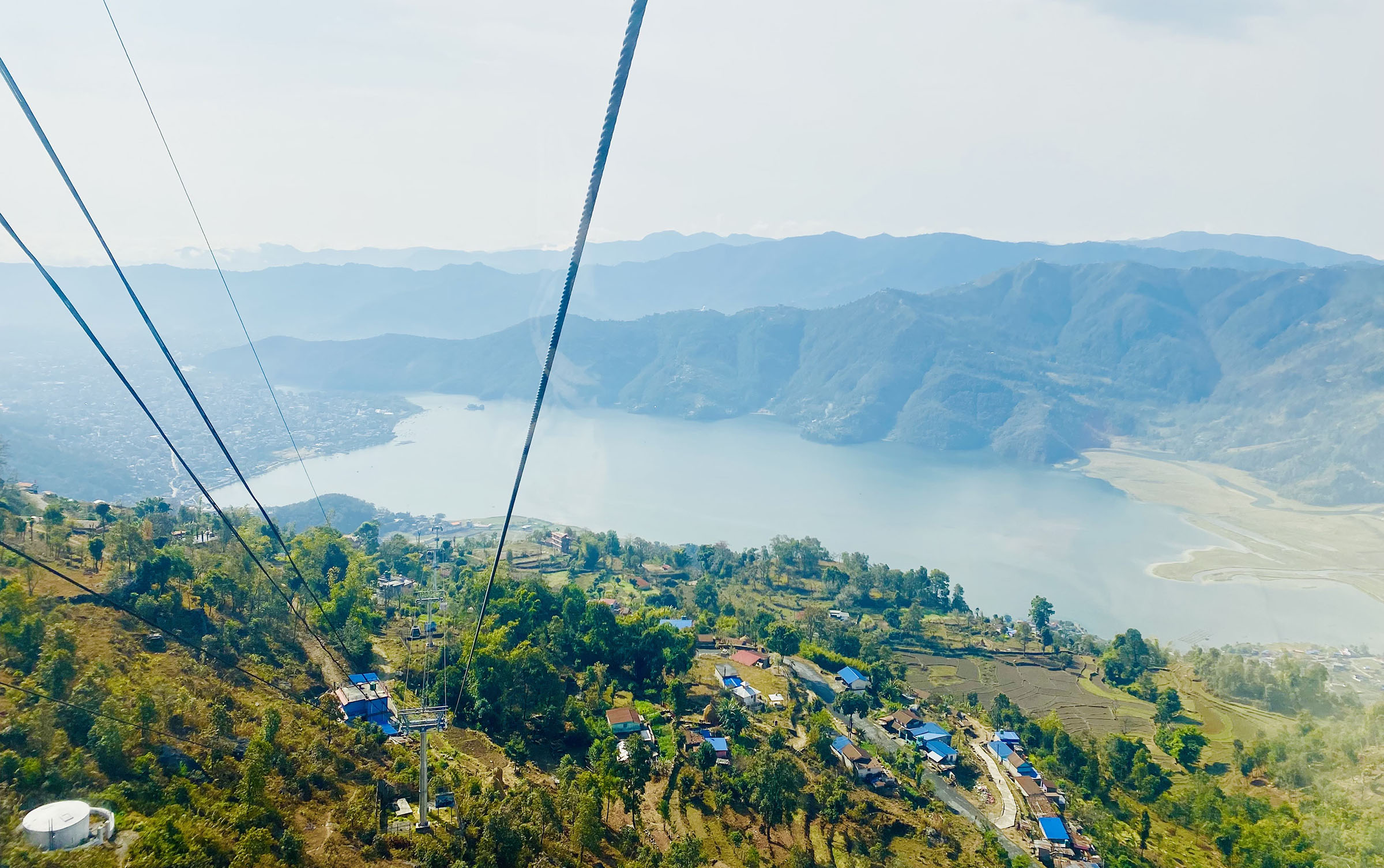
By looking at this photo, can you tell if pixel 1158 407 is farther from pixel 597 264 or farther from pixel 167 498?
pixel 597 264

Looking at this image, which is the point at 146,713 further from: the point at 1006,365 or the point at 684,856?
the point at 1006,365

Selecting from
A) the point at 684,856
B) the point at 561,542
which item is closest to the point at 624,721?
the point at 684,856

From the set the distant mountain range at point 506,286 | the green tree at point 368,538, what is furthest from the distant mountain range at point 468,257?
the green tree at point 368,538

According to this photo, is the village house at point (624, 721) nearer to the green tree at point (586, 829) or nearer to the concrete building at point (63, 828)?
the green tree at point (586, 829)

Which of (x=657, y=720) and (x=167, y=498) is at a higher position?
(x=657, y=720)

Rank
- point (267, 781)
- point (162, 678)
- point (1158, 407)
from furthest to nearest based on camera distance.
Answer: point (1158, 407), point (162, 678), point (267, 781)

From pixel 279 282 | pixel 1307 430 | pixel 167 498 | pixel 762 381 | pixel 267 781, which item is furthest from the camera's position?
pixel 279 282

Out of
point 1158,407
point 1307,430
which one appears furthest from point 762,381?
point 1307,430
